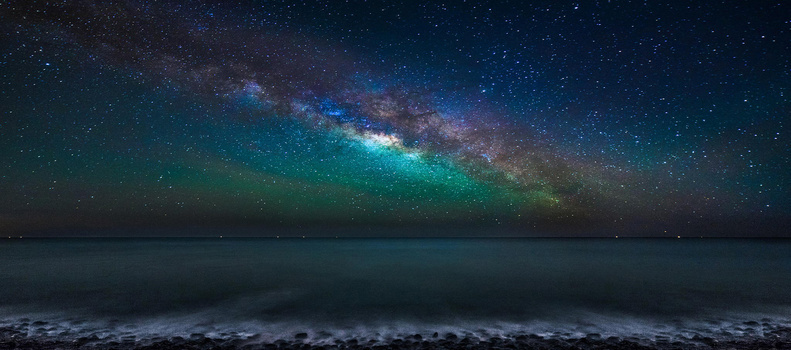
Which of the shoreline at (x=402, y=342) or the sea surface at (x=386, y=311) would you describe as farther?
the sea surface at (x=386, y=311)

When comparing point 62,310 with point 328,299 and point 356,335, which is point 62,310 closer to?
point 328,299

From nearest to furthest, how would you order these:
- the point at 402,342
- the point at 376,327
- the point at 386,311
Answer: the point at 402,342 → the point at 376,327 → the point at 386,311

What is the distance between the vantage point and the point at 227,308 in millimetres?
12914

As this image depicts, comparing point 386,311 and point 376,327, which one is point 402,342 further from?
point 386,311

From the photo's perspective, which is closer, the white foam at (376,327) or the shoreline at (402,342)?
the shoreline at (402,342)

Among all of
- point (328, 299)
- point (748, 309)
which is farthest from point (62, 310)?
point (748, 309)

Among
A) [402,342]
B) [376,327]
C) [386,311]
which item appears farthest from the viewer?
[386,311]

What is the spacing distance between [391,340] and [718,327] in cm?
826

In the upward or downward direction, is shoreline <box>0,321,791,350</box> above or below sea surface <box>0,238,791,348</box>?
above

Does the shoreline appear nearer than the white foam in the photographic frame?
Yes

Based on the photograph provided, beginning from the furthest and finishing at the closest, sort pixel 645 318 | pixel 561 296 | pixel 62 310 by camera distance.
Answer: pixel 561 296 < pixel 62 310 < pixel 645 318

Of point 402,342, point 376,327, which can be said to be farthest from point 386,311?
point 402,342

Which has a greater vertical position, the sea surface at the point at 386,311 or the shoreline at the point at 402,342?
the shoreline at the point at 402,342

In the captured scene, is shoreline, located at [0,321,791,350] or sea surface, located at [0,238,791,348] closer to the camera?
shoreline, located at [0,321,791,350]
